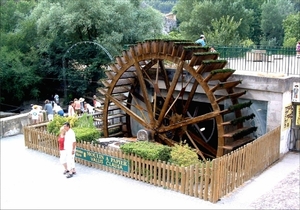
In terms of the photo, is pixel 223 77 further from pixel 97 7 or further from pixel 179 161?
pixel 97 7

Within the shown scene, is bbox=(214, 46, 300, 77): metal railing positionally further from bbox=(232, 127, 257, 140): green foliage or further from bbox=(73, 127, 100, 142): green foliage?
bbox=(73, 127, 100, 142): green foliage

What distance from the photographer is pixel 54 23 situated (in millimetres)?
26484

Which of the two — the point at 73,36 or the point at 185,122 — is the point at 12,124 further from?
the point at 73,36

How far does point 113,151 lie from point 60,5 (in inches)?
764

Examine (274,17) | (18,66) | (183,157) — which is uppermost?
(274,17)

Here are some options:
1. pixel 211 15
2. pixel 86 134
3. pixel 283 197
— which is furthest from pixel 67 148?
pixel 211 15

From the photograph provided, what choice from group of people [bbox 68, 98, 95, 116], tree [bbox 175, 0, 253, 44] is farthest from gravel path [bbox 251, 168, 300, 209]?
tree [bbox 175, 0, 253, 44]

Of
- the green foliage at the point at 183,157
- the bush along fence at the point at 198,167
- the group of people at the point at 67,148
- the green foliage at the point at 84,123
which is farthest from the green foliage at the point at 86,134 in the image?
the green foliage at the point at 183,157

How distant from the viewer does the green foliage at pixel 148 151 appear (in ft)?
32.2

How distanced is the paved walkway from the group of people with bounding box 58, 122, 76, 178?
8.3 inches

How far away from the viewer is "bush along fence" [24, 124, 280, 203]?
879cm

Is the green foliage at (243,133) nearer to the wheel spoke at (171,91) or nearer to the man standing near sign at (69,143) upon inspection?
the wheel spoke at (171,91)

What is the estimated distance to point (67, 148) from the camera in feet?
33.7

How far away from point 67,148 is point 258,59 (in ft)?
25.2
